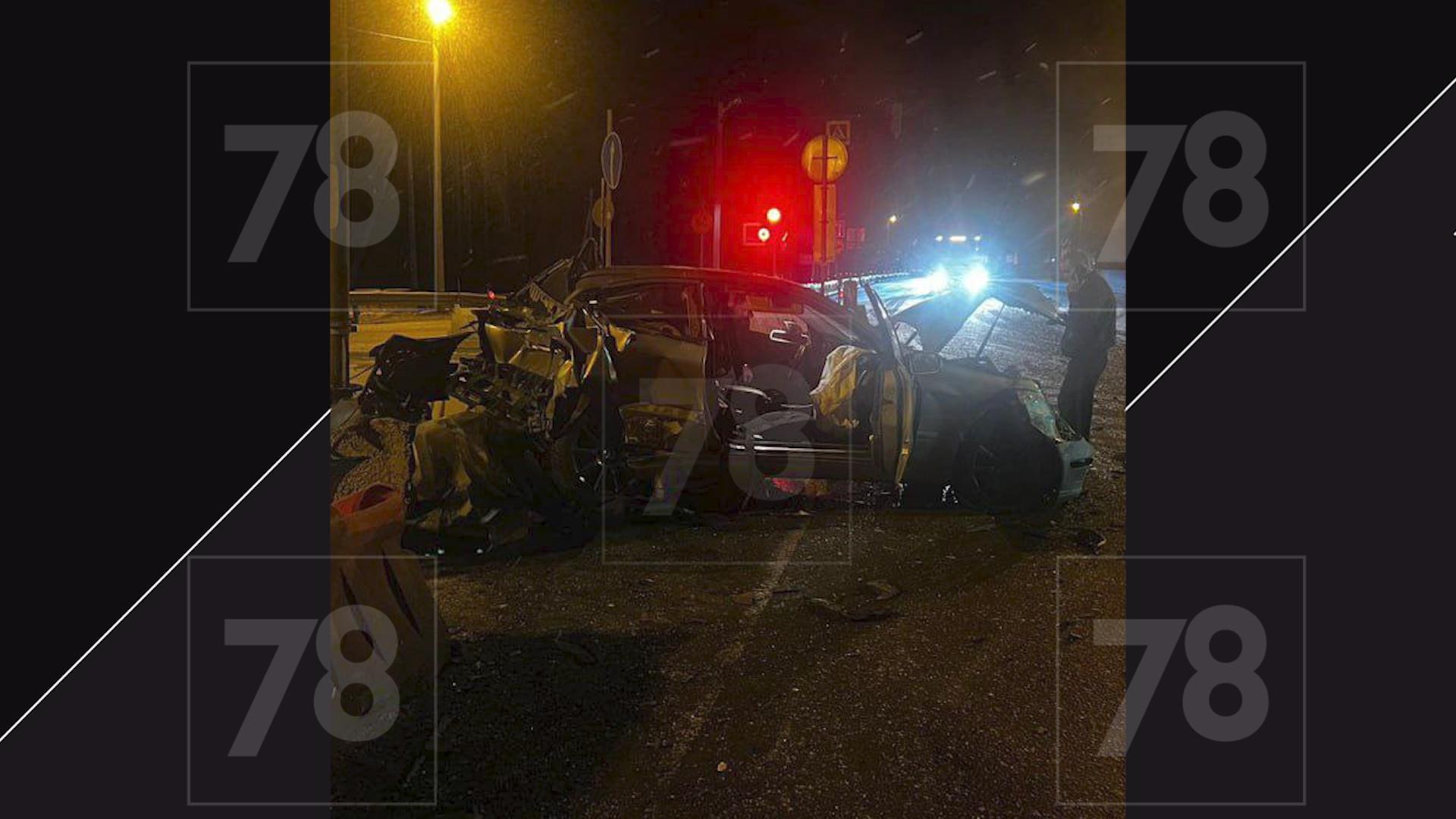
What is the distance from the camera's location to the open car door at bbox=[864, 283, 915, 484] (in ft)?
21.1

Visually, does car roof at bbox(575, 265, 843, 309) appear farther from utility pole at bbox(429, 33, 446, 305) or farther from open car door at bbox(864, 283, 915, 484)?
utility pole at bbox(429, 33, 446, 305)

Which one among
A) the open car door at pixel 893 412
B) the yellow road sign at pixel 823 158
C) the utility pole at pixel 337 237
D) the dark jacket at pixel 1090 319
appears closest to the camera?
the open car door at pixel 893 412

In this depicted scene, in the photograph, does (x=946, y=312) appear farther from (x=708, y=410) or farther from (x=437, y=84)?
(x=437, y=84)

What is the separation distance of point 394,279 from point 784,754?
34.2 metres

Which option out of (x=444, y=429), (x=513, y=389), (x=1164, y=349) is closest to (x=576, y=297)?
(x=513, y=389)

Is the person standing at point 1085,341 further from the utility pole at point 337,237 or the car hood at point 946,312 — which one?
the utility pole at point 337,237

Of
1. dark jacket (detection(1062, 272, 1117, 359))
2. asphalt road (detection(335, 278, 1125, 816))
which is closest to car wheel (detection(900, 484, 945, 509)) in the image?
asphalt road (detection(335, 278, 1125, 816))

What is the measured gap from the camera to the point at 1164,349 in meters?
11.2

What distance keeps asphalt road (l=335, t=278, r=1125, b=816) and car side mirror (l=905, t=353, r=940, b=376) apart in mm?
1030

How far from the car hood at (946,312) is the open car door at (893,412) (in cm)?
75

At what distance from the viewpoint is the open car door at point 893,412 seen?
6426 mm

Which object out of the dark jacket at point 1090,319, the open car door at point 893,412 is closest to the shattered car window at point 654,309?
the open car door at point 893,412

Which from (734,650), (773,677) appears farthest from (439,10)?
(773,677)

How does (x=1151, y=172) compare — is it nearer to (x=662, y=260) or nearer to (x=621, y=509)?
(x=621, y=509)
